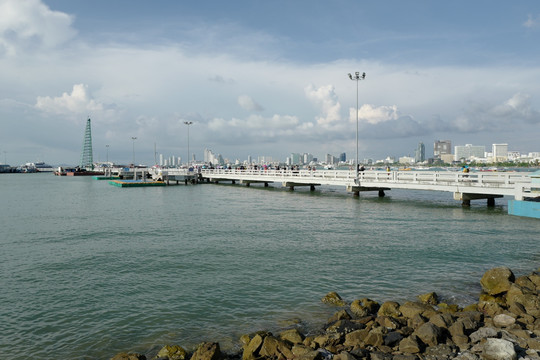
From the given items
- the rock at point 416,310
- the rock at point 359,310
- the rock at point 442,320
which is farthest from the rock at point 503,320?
the rock at point 359,310

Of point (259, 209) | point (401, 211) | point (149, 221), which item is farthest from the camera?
point (259, 209)

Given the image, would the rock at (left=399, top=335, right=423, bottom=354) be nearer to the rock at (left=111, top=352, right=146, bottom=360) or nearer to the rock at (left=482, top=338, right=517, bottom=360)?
the rock at (left=482, top=338, right=517, bottom=360)

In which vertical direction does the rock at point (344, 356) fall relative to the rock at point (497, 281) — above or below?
below

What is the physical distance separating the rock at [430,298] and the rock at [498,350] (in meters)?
2.71

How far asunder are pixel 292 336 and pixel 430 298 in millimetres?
4256

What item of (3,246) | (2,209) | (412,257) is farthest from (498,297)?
(2,209)

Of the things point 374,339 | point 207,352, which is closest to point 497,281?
point 374,339

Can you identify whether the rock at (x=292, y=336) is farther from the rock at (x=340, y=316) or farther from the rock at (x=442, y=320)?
the rock at (x=442, y=320)

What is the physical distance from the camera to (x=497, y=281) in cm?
1039

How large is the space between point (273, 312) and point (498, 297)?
582 cm

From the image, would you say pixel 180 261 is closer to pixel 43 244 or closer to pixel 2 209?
pixel 43 244

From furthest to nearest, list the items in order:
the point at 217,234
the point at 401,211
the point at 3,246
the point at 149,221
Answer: the point at 401,211 → the point at 149,221 → the point at 217,234 → the point at 3,246

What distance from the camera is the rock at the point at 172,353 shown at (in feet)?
24.3

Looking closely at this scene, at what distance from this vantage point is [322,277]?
12438 mm
